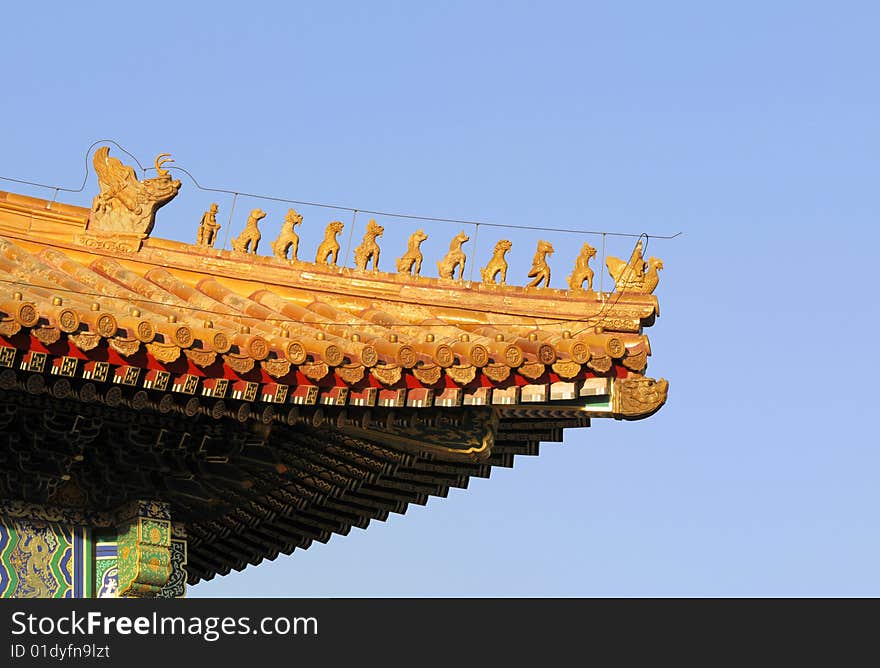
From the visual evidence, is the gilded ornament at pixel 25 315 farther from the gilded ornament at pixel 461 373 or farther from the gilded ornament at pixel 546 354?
the gilded ornament at pixel 546 354

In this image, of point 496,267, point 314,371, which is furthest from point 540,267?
point 314,371

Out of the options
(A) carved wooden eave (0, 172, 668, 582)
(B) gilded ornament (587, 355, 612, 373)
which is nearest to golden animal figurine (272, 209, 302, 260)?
(A) carved wooden eave (0, 172, 668, 582)

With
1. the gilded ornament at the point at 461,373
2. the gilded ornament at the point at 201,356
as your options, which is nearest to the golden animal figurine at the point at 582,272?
the gilded ornament at the point at 461,373

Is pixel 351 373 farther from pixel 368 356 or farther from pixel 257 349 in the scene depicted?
pixel 257 349

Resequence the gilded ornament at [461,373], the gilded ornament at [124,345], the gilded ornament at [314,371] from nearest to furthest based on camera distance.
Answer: the gilded ornament at [124,345], the gilded ornament at [314,371], the gilded ornament at [461,373]

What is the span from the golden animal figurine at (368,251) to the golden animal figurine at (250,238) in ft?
2.55

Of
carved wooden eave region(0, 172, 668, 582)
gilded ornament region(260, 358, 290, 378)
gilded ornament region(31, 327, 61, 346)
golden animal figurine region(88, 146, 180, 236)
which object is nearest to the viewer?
gilded ornament region(31, 327, 61, 346)

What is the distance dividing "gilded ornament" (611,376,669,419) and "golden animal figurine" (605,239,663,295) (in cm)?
105

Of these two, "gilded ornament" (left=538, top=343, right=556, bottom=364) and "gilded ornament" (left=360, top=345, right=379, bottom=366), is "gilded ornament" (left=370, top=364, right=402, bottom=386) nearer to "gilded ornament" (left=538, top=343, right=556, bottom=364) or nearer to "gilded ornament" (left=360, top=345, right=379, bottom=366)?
"gilded ornament" (left=360, top=345, right=379, bottom=366)

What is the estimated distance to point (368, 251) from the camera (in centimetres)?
1520

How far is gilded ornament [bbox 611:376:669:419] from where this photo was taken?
1374 centimetres

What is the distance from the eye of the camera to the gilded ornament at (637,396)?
13.7 m
